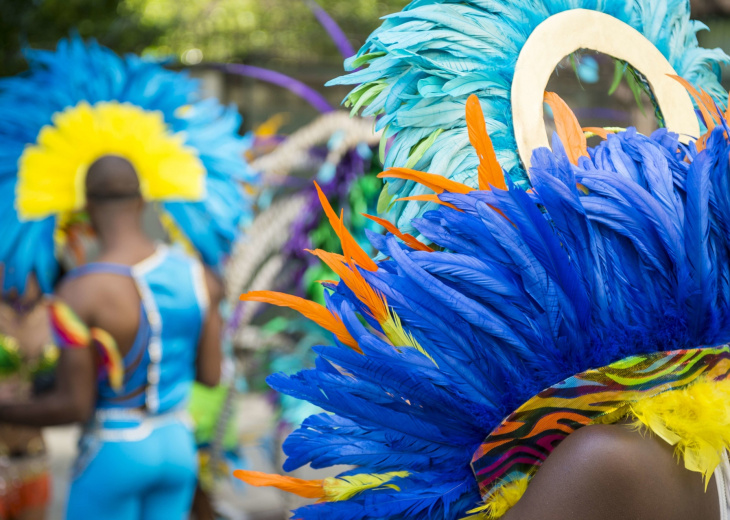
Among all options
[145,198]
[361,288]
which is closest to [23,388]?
[145,198]

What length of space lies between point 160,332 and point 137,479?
50 centimetres

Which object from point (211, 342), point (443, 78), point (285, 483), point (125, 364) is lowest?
point (211, 342)

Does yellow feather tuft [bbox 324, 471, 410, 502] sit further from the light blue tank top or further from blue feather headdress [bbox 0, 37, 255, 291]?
blue feather headdress [bbox 0, 37, 255, 291]

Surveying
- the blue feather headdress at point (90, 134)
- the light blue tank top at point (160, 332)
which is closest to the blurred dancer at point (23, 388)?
the blue feather headdress at point (90, 134)

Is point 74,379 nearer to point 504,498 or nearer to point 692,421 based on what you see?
point 504,498

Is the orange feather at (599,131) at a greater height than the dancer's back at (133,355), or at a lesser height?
greater

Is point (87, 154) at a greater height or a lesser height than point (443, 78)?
lesser

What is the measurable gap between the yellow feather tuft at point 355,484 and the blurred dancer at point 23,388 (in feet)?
7.10

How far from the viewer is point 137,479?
258cm

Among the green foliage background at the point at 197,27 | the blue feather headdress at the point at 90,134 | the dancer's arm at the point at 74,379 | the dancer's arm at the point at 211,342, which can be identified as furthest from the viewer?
the green foliage background at the point at 197,27

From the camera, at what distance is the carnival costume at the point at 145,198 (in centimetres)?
257

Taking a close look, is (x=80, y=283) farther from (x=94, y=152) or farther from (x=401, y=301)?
(x=401, y=301)

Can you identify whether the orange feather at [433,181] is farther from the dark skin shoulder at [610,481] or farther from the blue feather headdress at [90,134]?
the blue feather headdress at [90,134]

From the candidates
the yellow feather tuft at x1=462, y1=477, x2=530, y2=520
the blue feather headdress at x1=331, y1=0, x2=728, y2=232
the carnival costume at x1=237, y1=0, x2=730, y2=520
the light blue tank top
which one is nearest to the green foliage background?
the light blue tank top
